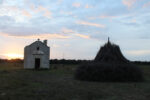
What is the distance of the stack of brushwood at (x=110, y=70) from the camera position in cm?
1877

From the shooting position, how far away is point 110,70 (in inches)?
739

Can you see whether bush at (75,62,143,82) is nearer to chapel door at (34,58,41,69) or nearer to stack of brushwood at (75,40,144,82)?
stack of brushwood at (75,40,144,82)

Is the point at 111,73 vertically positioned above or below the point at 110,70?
below

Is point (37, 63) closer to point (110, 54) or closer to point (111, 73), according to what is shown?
point (110, 54)

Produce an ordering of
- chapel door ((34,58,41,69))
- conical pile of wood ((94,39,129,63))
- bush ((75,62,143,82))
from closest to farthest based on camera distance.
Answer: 1. bush ((75,62,143,82))
2. conical pile of wood ((94,39,129,63))
3. chapel door ((34,58,41,69))

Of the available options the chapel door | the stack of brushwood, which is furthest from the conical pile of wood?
the chapel door

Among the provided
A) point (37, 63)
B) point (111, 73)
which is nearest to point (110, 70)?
point (111, 73)

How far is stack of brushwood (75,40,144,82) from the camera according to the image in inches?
739

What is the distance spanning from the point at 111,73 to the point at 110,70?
24cm

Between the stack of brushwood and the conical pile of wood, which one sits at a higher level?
the conical pile of wood

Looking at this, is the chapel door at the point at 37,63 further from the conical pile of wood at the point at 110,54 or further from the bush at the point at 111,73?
the bush at the point at 111,73

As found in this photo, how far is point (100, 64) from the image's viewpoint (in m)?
19.1

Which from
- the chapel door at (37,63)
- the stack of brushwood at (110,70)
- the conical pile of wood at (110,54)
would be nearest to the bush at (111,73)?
the stack of brushwood at (110,70)

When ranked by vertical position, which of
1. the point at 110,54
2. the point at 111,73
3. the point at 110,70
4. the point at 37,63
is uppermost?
the point at 110,54
